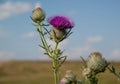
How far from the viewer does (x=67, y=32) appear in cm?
450

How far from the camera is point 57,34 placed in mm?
4414

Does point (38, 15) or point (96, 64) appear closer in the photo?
point (96, 64)

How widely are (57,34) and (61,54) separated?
0.84 ft

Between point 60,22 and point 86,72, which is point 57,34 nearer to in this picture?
point 60,22

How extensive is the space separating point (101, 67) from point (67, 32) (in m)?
0.68

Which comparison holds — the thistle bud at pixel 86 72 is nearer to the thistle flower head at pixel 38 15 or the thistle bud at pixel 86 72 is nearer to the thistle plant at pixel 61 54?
the thistle plant at pixel 61 54

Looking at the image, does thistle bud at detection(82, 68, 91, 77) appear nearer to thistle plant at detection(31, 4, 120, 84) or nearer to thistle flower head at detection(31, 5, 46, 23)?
thistle plant at detection(31, 4, 120, 84)

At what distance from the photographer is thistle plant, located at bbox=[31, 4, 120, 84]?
381cm

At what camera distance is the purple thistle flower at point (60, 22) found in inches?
178

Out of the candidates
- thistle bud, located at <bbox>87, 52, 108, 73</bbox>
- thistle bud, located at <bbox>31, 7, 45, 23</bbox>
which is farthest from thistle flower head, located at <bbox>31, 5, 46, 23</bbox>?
thistle bud, located at <bbox>87, 52, 108, 73</bbox>

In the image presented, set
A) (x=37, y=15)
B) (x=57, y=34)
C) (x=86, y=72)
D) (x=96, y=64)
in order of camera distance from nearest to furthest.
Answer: (x=86, y=72), (x=96, y=64), (x=57, y=34), (x=37, y=15)

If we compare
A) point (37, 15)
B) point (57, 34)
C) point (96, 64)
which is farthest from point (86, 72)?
point (37, 15)

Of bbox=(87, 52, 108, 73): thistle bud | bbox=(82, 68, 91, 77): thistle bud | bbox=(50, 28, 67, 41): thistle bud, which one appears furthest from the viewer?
bbox=(50, 28, 67, 41): thistle bud

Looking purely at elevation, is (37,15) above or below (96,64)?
above
